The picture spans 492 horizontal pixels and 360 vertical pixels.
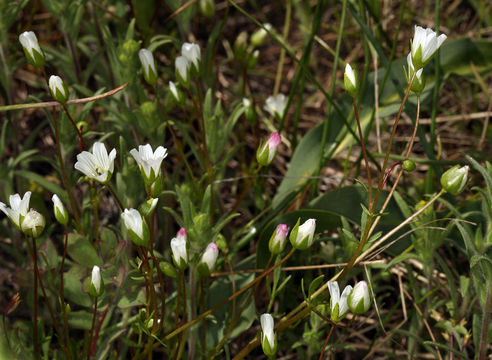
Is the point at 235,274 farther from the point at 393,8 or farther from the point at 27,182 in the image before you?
the point at 393,8

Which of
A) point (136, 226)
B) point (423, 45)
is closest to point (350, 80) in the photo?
point (423, 45)

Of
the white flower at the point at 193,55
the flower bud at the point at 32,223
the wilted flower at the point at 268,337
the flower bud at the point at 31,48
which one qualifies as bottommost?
the wilted flower at the point at 268,337

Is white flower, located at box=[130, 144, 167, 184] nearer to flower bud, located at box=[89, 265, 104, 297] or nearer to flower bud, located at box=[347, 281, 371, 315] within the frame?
flower bud, located at box=[89, 265, 104, 297]

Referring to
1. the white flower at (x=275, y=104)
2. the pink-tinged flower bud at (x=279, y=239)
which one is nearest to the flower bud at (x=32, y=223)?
the pink-tinged flower bud at (x=279, y=239)

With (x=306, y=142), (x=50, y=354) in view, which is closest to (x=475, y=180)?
(x=306, y=142)

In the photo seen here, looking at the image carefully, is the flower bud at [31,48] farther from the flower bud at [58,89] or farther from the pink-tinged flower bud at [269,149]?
the pink-tinged flower bud at [269,149]

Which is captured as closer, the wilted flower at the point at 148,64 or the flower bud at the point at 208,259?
the flower bud at the point at 208,259

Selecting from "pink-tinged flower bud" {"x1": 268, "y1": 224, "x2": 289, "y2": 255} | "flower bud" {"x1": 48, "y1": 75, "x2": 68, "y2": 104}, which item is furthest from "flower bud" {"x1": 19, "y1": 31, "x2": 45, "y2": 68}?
"pink-tinged flower bud" {"x1": 268, "y1": 224, "x2": 289, "y2": 255}
